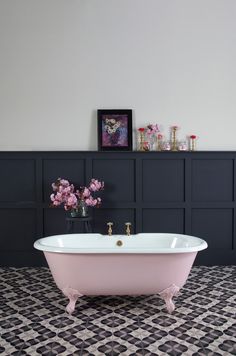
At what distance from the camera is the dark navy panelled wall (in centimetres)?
475

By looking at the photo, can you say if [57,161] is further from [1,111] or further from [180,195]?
[180,195]

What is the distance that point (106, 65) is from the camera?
191 inches

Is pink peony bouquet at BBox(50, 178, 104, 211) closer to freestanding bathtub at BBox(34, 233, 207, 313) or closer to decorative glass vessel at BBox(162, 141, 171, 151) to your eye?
decorative glass vessel at BBox(162, 141, 171, 151)

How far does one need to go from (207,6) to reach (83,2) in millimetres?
1481

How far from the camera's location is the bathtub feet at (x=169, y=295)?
3.35 metres

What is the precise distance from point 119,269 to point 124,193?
5.26 feet

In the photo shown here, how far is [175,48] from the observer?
4852mm

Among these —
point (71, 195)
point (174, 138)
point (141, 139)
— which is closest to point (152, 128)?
point (141, 139)

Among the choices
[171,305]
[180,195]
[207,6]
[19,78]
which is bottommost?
[171,305]

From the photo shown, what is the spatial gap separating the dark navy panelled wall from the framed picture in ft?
0.51

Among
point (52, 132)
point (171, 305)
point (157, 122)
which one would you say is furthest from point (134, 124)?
point (171, 305)

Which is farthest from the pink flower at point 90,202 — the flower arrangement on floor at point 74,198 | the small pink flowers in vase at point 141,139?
the small pink flowers in vase at point 141,139

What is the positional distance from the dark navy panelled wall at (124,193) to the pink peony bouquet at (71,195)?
0.22 m

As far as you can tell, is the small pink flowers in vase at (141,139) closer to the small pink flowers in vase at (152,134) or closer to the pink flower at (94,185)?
the small pink flowers in vase at (152,134)
